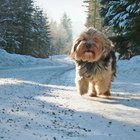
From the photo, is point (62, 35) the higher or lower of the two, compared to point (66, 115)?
lower

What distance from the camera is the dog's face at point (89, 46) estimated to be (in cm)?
1088

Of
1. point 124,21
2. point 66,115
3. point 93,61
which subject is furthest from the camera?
point 124,21

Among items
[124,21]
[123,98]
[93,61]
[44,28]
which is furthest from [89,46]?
[44,28]

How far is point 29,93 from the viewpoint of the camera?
12.8 metres

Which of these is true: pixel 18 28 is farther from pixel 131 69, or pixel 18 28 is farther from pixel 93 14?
pixel 131 69

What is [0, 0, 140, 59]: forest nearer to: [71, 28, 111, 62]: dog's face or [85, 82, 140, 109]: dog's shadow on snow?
[85, 82, 140, 109]: dog's shadow on snow

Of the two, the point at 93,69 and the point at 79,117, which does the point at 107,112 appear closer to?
the point at 79,117

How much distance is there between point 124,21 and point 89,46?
48.2ft

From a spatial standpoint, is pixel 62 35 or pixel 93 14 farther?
pixel 62 35

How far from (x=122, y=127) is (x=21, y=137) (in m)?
2.11

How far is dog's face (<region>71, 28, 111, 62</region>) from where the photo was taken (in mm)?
10875

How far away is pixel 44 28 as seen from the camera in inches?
3182

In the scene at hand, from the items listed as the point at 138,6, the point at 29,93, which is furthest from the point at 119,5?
the point at 29,93

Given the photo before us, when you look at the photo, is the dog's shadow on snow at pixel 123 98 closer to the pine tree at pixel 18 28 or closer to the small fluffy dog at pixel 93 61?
the small fluffy dog at pixel 93 61
